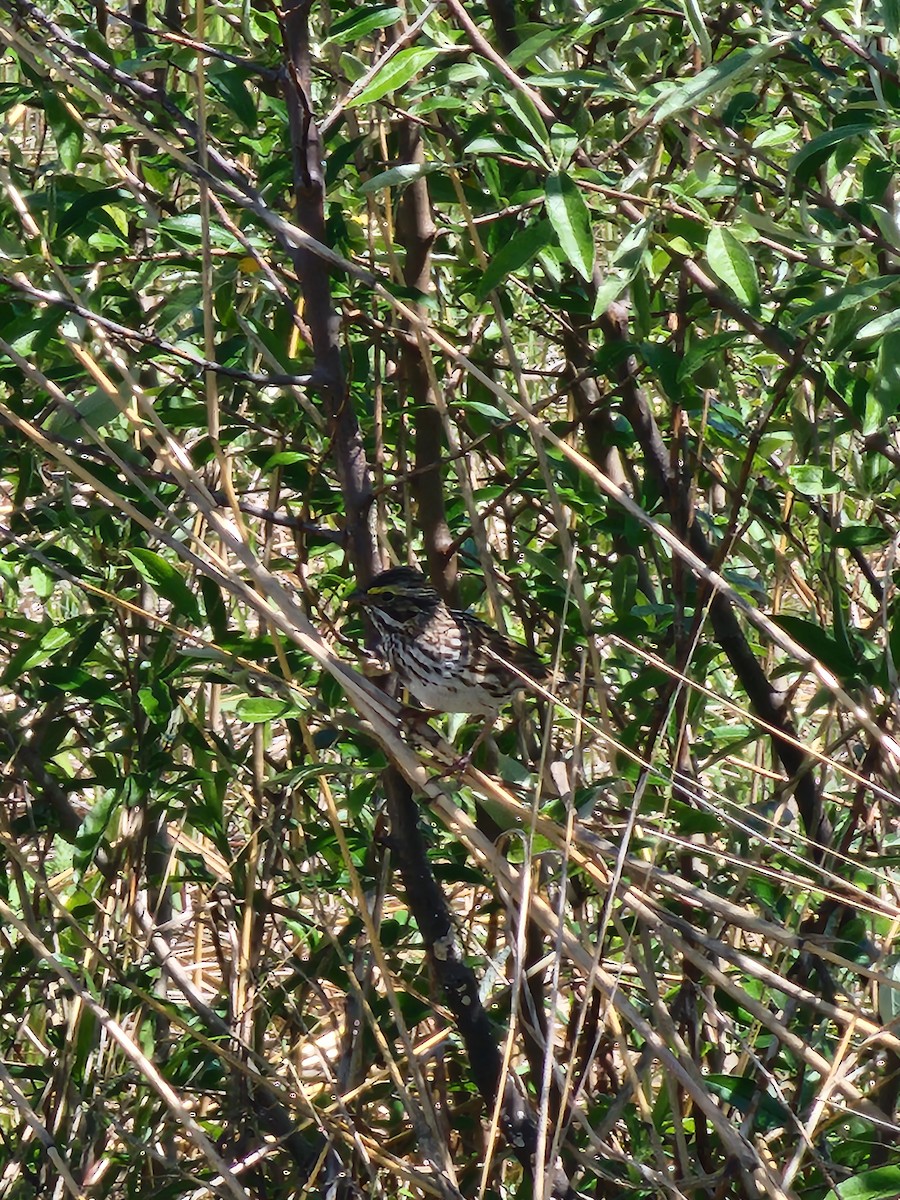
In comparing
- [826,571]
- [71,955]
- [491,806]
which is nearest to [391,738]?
[491,806]

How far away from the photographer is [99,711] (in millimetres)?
3580

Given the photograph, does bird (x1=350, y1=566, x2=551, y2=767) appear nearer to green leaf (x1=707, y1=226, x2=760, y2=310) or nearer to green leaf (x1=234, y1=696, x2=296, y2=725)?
green leaf (x1=234, y1=696, x2=296, y2=725)

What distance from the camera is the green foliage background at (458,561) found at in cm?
257

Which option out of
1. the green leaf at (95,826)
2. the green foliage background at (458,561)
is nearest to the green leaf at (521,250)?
the green foliage background at (458,561)

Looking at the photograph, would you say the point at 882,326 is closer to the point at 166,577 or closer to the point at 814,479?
the point at 814,479

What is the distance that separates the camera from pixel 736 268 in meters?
2.26

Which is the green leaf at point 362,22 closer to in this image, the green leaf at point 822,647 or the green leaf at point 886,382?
the green leaf at point 886,382

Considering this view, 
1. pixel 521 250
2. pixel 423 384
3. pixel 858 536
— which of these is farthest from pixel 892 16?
pixel 423 384

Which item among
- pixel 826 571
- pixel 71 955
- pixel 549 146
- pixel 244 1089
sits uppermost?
pixel 549 146

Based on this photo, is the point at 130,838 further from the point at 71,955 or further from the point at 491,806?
the point at 491,806

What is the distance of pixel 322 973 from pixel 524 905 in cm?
132

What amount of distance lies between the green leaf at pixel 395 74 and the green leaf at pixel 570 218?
37 cm

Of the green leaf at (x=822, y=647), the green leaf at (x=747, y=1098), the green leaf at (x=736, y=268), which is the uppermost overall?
the green leaf at (x=736, y=268)

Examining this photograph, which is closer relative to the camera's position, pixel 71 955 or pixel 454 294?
pixel 71 955
